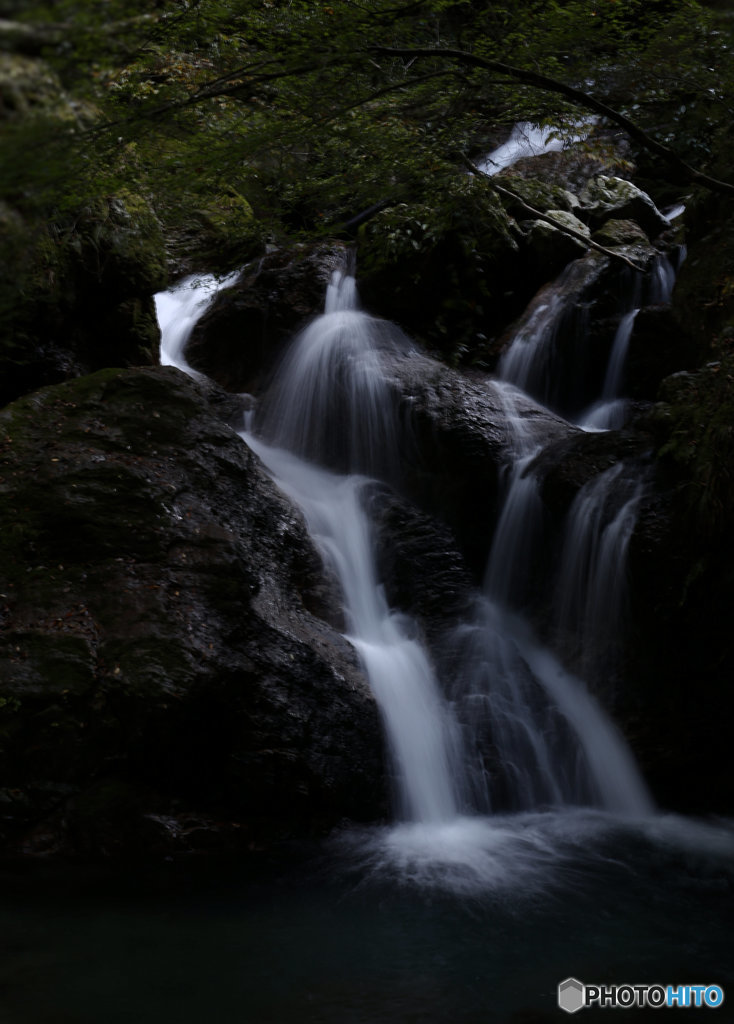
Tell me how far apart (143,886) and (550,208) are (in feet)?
35.6

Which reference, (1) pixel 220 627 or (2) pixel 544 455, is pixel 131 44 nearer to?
(1) pixel 220 627

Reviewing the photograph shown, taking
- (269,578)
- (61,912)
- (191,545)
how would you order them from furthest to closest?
(269,578) < (191,545) < (61,912)

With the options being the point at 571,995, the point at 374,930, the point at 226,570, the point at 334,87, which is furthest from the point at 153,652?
the point at 334,87

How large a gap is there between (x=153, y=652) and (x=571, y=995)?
10.5 feet

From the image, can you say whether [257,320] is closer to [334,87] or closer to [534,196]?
[534,196]

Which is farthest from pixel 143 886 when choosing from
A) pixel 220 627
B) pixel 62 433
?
pixel 62 433

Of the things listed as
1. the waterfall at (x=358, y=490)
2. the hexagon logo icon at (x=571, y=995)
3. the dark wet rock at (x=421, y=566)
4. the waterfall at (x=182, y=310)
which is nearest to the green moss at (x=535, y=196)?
Result: the waterfall at (x=358, y=490)

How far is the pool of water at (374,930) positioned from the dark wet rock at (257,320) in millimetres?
6909

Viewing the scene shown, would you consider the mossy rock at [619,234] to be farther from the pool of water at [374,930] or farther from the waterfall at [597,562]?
the pool of water at [374,930]

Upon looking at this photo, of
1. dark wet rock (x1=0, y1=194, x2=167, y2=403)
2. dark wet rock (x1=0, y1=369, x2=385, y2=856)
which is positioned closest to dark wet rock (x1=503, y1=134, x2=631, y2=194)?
dark wet rock (x1=0, y1=194, x2=167, y2=403)

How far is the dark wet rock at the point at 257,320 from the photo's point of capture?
34.9ft

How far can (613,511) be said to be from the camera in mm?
6941

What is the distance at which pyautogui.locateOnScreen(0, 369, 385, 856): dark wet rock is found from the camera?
497cm

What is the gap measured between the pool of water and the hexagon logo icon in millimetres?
49
